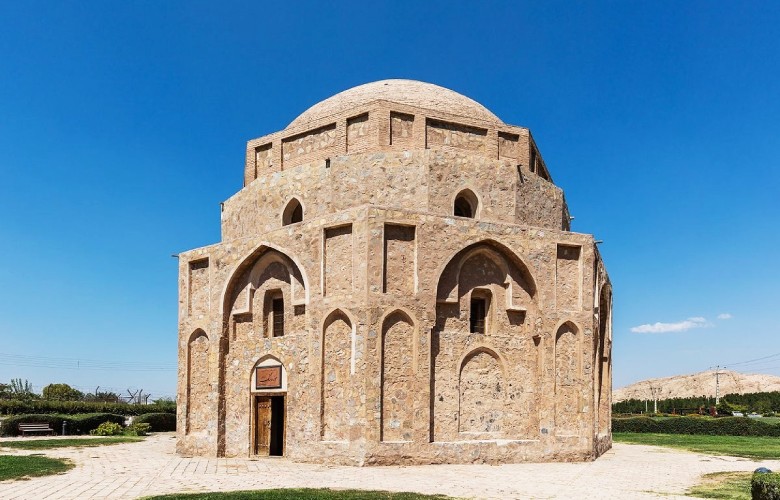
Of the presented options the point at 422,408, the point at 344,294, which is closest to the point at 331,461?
the point at 422,408

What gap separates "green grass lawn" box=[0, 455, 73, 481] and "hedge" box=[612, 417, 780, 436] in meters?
27.6

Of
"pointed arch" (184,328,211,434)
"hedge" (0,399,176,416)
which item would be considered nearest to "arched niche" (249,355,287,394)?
"pointed arch" (184,328,211,434)

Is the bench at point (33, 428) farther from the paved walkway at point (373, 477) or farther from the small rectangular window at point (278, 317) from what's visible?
the small rectangular window at point (278, 317)

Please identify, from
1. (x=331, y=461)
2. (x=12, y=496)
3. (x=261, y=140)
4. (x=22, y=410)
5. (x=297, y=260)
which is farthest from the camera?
(x=22, y=410)

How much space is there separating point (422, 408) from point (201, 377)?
23.9 ft

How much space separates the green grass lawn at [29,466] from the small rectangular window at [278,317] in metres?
5.90

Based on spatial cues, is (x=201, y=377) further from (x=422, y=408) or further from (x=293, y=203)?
(x=422, y=408)

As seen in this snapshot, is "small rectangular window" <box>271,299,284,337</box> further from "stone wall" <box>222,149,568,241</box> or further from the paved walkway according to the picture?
the paved walkway

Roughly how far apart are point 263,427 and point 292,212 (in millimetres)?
6103

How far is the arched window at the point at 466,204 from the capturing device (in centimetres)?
1886

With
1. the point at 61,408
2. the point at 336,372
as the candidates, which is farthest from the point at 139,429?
the point at 336,372

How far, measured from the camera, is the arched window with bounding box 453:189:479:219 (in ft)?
61.9

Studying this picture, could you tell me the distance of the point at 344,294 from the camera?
16625mm

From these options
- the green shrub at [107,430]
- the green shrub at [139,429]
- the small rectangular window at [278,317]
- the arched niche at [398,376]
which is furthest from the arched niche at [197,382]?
the green shrub at [107,430]
